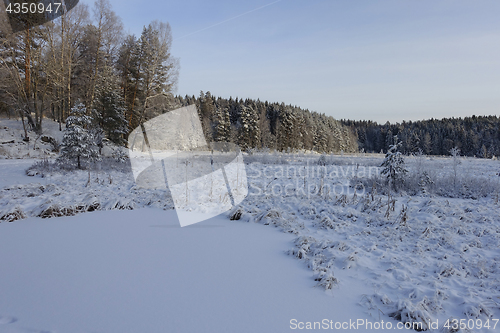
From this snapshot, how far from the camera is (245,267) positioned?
3346mm

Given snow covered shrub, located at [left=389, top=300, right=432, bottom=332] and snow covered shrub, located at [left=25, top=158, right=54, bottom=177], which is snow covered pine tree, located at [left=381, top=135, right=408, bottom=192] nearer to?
snow covered shrub, located at [left=389, top=300, right=432, bottom=332]

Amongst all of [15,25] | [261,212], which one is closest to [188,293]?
[261,212]

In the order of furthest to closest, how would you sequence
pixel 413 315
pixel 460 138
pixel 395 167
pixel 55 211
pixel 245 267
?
1. pixel 460 138
2. pixel 395 167
3. pixel 55 211
4. pixel 245 267
5. pixel 413 315

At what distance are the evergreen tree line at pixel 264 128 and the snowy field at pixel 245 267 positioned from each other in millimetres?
16811

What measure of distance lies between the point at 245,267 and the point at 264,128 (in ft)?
135

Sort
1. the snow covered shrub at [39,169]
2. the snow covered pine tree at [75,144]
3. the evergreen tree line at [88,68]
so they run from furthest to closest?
the evergreen tree line at [88,68] → the snow covered pine tree at [75,144] → the snow covered shrub at [39,169]

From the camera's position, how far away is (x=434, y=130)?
62.5 meters

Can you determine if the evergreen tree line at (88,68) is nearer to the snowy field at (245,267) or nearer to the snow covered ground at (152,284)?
the snowy field at (245,267)

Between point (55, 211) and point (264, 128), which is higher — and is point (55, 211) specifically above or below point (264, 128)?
below

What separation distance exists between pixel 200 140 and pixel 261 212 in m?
23.9

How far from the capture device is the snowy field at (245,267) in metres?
2.28

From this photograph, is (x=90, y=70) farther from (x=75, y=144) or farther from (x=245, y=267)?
(x=245, y=267)

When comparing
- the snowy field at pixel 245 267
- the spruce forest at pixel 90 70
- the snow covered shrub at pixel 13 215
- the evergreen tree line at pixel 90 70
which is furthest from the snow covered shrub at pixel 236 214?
the evergreen tree line at pixel 90 70

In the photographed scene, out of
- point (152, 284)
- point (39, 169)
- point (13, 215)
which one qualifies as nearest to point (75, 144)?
point (39, 169)
